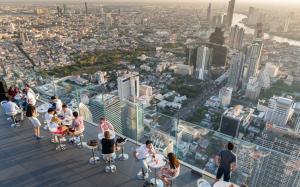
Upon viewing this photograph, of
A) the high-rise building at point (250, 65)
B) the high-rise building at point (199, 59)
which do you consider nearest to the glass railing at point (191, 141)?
the high-rise building at point (250, 65)

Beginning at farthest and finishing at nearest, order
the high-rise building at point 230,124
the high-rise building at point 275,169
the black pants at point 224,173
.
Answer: the high-rise building at point 230,124
the high-rise building at point 275,169
the black pants at point 224,173

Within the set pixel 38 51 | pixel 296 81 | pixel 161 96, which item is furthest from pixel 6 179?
pixel 38 51

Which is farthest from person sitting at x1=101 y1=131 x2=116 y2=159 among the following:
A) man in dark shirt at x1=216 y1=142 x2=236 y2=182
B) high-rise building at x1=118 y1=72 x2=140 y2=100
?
high-rise building at x1=118 y1=72 x2=140 y2=100

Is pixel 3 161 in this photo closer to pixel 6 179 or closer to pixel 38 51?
pixel 6 179

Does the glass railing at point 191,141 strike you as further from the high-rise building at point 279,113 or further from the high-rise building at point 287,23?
the high-rise building at point 287,23

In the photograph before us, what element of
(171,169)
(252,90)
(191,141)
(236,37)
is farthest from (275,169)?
(236,37)
